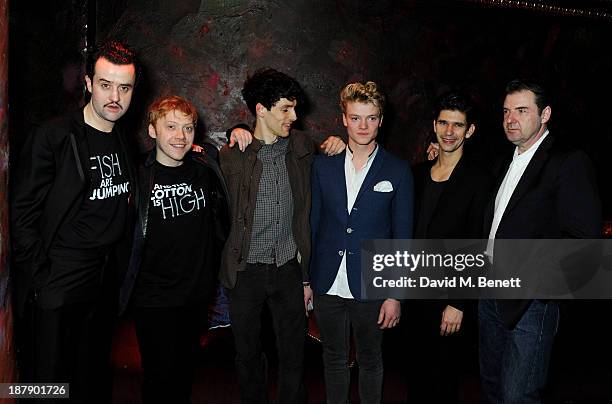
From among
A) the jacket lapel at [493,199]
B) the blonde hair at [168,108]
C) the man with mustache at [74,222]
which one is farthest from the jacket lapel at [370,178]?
the man with mustache at [74,222]

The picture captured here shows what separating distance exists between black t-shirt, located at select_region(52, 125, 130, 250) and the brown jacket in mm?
571

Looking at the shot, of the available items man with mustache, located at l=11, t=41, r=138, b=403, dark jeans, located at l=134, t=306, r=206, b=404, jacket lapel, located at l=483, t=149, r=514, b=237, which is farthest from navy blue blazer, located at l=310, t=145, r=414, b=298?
man with mustache, located at l=11, t=41, r=138, b=403

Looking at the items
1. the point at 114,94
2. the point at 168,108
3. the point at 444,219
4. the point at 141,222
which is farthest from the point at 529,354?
the point at 114,94

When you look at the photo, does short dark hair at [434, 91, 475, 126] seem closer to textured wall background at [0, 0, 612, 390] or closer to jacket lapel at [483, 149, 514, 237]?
jacket lapel at [483, 149, 514, 237]

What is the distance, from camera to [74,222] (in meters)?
2.47

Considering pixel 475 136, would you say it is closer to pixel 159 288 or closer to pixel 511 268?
pixel 511 268

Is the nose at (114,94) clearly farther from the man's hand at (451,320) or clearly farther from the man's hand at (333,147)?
the man's hand at (451,320)

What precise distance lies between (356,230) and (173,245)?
35.8 inches

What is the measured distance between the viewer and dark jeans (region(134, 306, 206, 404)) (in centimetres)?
268

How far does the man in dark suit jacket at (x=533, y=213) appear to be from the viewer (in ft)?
7.88

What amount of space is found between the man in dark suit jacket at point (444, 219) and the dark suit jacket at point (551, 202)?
0.81ft

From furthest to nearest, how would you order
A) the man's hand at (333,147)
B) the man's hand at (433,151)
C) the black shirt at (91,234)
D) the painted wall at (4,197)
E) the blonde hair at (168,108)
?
the man's hand at (433,151) → the man's hand at (333,147) → the blonde hair at (168,108) → the black shirt at (91,234) → the painted wall at (4,197)

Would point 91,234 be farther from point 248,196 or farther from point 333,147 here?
point 333,147

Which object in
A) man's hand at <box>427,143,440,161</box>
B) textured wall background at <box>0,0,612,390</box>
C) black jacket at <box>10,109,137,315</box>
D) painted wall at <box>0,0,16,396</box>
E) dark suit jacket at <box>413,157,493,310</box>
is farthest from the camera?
textured wall background at <box>0,0,612,390</box>
